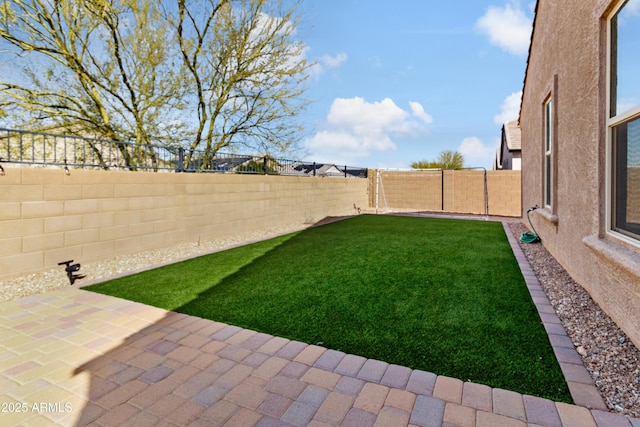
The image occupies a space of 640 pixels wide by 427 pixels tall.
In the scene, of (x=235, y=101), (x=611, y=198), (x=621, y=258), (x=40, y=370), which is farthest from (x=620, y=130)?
(x=235, y=101)

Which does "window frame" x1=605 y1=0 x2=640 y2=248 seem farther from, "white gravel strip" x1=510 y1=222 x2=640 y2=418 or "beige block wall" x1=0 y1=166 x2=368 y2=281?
"beige block wall" x1=0 y1=166 x2=368 y2=281

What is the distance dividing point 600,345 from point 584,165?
1824 millimetres

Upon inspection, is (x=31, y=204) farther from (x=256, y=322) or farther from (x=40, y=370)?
(x=256, y=322)

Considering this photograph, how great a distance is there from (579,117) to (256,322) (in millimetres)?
3896

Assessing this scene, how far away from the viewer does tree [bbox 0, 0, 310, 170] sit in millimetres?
6496

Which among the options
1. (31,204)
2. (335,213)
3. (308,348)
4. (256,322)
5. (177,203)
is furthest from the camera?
(335,213)

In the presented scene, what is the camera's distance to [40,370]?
7.44ft

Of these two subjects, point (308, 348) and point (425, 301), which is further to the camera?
point (425, 301)

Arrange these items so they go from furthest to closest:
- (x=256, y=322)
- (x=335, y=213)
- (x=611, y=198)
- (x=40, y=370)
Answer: (x=335, y=213)
(x=256, y=322)
(x=611, y=198)
(x=40, y=370)

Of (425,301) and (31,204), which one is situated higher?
(31,204)

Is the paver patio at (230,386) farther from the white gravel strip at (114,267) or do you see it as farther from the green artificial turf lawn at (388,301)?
the white gravel strip at (114,267)

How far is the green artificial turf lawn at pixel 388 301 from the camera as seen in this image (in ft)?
7.51

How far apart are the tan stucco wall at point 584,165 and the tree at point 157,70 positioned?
6.09 metres

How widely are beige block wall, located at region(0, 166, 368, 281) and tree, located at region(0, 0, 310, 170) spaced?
88 centimetres
